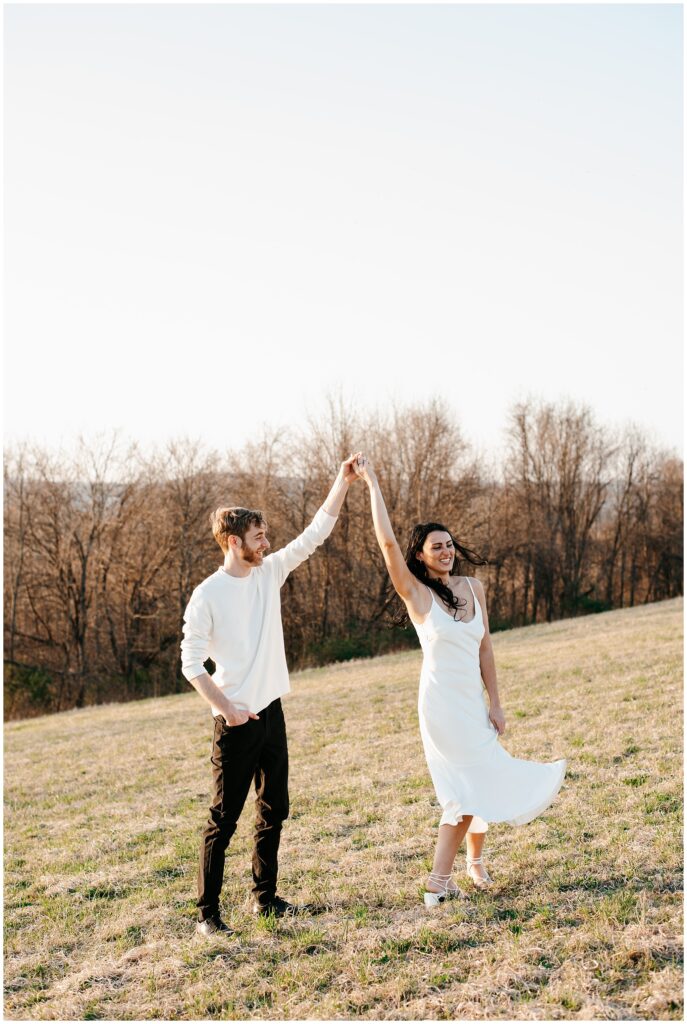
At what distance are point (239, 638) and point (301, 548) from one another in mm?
699

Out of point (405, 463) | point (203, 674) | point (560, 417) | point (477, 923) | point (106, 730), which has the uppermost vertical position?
point (560, 417)

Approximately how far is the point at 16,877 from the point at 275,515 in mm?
29421

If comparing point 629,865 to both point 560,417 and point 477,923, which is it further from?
point 560,417

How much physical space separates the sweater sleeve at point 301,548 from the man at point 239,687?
0.39ft

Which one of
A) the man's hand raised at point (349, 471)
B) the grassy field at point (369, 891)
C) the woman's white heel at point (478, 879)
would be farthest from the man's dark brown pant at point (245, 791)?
the man's hand raised at point (349, 471)

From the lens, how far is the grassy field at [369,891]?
4.15 m

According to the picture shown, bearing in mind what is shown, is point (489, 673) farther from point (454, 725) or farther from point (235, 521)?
point (235, 521)

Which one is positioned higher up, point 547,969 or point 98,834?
point 547,969

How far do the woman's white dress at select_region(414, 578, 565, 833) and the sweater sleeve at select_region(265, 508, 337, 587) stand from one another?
840 mm

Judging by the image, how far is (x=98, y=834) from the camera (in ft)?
27.4

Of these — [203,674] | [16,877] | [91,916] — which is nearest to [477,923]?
[203,674]

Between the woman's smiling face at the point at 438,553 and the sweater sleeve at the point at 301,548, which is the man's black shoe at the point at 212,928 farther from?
the woman's smiling face at the point at 438,553

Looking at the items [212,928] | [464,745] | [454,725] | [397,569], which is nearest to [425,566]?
[397,569]

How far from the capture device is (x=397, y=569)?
507cm
